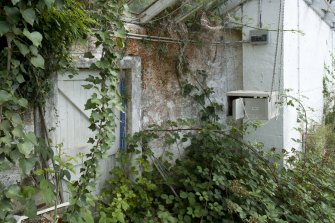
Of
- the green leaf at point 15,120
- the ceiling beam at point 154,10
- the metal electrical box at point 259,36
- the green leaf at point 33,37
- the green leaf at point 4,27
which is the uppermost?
the ceiling beam at point 154,10

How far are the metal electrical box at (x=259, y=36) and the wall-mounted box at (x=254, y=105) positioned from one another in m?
1.02

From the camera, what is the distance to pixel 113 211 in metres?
4.03

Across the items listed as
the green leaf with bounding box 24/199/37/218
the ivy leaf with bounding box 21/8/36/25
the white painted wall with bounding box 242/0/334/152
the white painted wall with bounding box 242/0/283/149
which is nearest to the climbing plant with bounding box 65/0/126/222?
the green leaf with bounding box 24/199/37/218

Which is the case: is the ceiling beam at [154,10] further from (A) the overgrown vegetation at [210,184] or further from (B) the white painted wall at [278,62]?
(B) the white painted wall at [278,62]

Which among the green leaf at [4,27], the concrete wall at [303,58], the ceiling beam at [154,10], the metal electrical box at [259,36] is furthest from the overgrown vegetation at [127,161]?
the concrete wall at [303,58]

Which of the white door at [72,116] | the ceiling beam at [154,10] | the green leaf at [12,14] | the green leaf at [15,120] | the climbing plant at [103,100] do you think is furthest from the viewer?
the ceiling beam at [154,10]

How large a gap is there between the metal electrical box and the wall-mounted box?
3.36 ft

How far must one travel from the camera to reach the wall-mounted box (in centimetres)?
501

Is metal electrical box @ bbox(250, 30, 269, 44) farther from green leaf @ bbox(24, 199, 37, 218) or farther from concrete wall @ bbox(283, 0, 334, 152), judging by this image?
green leaf @ bbox(24, 199, 37, 218)

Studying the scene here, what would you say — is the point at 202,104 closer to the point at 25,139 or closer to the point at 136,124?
the point at 136,124

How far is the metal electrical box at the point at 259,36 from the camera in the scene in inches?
225

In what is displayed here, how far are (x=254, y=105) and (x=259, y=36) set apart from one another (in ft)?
4.54

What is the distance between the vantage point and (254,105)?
511 cm

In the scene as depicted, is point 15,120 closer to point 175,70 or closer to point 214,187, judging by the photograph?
point 214,187
